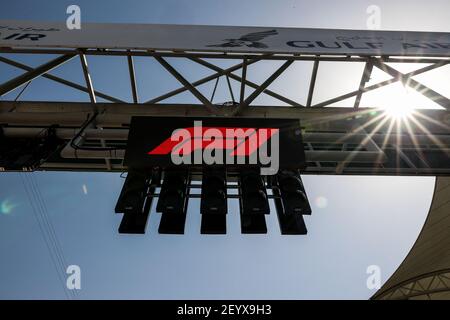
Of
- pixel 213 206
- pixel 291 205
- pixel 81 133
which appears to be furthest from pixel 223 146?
pixel 81 133

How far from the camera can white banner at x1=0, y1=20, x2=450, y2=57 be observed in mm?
4812

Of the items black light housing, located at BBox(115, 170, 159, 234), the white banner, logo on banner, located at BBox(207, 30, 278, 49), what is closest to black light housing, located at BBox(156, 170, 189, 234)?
black light housing, located at BBox(115, 170, 159, 234)

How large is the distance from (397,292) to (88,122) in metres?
16.0

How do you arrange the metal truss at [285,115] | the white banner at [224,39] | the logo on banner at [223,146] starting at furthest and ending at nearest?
the metal truss at [285,115] < the white banner at [224,39] < the logo on banner at [223,146]

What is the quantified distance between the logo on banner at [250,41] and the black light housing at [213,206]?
1.96 m

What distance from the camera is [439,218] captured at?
12094 millimetres

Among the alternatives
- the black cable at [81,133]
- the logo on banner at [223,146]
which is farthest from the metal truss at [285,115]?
the logo on banner at [223,146]

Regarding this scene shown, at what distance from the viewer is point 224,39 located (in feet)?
16.9

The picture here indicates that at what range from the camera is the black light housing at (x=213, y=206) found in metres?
4.08

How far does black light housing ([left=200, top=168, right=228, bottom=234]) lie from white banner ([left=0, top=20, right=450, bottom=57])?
1.89m

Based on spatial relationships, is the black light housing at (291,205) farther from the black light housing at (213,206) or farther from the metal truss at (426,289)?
the metal truss at (426,289)

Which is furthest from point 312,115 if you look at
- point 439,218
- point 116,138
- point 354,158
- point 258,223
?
point 439,218

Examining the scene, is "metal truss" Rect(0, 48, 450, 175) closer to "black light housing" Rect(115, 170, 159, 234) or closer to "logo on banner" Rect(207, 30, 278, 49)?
"logo on banner" Rect(207, 30, 278, 49)
